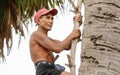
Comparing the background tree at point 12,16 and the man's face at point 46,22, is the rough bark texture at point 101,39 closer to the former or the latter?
the man's face at point 46,22

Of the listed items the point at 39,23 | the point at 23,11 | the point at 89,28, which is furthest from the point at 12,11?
the point at 89,28

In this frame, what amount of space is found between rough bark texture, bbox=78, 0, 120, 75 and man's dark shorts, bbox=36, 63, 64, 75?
0.81 meters

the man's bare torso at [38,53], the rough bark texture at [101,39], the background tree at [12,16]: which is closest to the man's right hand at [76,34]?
the man's bare torso at [38,53]

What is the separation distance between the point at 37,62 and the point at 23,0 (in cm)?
267

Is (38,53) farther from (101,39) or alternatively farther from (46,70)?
(101,39)

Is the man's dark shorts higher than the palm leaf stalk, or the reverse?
the palm leaf stalk

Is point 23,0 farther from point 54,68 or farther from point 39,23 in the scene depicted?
point 54,68

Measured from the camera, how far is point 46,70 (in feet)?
12.0

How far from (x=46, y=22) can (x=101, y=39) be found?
134 centimetres

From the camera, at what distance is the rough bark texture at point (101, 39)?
2678 millimetres

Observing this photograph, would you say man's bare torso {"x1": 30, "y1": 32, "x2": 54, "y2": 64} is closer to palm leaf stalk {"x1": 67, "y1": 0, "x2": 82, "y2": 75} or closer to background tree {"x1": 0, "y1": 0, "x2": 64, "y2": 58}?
palm leaf stalk {"x1": 67, "y1": 0, "x2": 82, "y2": 75}

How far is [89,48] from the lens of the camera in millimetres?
2777

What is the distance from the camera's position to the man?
11.9 ft

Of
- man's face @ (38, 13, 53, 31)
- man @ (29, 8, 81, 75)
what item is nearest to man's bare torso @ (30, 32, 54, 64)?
man @ (29, 8, 81, 75)
